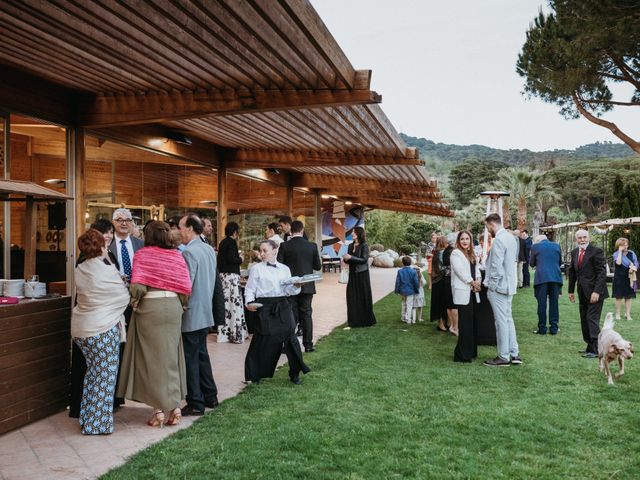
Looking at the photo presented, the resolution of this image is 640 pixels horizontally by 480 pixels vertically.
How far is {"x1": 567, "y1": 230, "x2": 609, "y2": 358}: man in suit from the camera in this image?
7.14 metres

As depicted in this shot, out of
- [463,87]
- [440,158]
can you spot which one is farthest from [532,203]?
[463,87]

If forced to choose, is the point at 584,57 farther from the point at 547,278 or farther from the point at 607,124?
the point at 547,278

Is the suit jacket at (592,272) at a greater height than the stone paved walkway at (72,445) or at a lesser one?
greater

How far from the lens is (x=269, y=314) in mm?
5594

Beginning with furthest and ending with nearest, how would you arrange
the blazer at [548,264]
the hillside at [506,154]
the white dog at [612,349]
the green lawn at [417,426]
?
the hillside at [506,154]
the blazer at [548,264]
the white dog at [612,349]
the green lawn at [417,426]

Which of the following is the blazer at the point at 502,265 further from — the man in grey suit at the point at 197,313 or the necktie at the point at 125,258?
the necktie at the point at 125,258

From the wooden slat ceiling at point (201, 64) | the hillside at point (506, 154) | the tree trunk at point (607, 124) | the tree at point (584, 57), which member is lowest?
the wooden slat ceiling at point (201, 64)

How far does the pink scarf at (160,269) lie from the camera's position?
14.3 feet

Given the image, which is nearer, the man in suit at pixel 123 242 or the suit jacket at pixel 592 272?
the man in suit at pixel 123 242

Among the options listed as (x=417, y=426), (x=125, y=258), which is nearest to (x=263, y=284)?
(x=125, y=258)

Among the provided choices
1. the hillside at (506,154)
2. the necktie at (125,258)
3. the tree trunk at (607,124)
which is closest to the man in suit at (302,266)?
the necktie at (125,258)

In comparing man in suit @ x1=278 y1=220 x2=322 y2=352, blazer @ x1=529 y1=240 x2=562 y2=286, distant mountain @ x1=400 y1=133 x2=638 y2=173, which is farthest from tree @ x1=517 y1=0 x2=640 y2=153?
distant mountain @ x1=400 y1=133 x2=638 y2=173

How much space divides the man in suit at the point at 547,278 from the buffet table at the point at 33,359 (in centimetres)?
676

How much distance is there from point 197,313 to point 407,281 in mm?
5765
